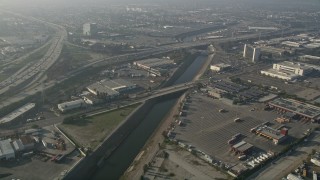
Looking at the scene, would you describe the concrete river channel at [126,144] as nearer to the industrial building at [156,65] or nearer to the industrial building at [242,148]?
the industrial building at [242,148]

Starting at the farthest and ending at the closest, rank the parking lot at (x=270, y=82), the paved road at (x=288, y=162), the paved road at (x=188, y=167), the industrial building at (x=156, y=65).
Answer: the industrial building at (x=156, y=65), the parking lot at (x=270, y=82), the paved road at (x=288, y=162), the paved road at (x=188, y=167)

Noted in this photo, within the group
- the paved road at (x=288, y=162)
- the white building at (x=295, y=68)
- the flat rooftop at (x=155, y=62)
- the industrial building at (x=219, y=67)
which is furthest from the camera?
the flat rooftop at (x=155, y=62)

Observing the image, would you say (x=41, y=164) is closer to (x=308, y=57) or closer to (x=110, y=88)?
(x=110, y=88)

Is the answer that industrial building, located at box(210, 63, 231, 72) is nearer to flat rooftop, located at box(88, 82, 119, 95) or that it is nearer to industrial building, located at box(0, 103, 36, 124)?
flat rooftop, located at box(88, 82, 119, 95)

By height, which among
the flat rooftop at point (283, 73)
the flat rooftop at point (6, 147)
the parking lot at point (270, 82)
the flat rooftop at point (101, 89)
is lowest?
the flat rooftop at point (6, 147)

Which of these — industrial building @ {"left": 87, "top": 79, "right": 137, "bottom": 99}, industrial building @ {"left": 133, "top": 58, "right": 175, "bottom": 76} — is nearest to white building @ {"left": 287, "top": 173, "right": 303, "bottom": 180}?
industrial building @ {"left": 87, "top": 79, "right": 137, "bottom": 99}

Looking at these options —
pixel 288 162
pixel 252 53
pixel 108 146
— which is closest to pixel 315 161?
pixel 288 162

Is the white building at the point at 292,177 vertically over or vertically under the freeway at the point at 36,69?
under

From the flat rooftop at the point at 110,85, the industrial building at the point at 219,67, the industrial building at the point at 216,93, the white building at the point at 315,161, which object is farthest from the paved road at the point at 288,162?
the industrial building at the point at 219,67
